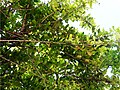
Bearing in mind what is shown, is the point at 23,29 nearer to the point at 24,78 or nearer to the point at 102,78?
the point at 24,78

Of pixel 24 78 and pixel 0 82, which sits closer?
pixel 0 82

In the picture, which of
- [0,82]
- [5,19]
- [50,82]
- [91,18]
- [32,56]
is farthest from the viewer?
[91,18]

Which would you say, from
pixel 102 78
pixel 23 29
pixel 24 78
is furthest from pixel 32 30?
pixel 102 78

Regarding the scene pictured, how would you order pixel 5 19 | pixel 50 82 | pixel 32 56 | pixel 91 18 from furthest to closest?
pixel 91 18
pixel 5 19
pixel 32 56
pixel 50 82

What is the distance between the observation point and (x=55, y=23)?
6.10 meters

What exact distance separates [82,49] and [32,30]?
4.04ft

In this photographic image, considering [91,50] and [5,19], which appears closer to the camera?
[91,50]

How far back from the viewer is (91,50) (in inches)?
207

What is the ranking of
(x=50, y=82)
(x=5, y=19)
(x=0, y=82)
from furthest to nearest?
(x=5, y=19)
(x=0, y=82)
(x=50, y=82)

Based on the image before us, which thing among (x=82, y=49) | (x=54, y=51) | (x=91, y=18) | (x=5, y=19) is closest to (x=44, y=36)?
(x=54, y=51)

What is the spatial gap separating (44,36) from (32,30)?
56cm

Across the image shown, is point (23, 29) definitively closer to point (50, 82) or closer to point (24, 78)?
point (24, 78)

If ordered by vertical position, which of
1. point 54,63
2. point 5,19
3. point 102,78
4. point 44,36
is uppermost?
point 5,19

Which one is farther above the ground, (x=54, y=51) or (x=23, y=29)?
(x=23, y=29)
